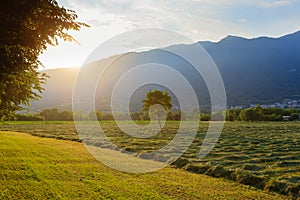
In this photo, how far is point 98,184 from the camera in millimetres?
13469

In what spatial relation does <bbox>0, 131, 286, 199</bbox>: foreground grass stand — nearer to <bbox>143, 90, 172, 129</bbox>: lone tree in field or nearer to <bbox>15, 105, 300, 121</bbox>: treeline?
<bbox>143, 90, 172, 129</bbox>: lone tree in field

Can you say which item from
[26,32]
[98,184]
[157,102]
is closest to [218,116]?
[157,102]

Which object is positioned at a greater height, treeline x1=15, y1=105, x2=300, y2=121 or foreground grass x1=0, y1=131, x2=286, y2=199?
treeline x1=15, y1=105, x2=300, y2=121

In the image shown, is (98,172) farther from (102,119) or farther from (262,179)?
(102,119)

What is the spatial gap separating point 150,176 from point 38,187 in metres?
5.82

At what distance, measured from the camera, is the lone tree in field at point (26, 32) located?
11125mm

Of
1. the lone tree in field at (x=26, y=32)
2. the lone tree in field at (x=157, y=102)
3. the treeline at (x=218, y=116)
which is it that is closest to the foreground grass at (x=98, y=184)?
the lone tree in field at (x=26, y=32)

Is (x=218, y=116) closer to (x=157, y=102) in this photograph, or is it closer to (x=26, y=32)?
(x=157, y=102)

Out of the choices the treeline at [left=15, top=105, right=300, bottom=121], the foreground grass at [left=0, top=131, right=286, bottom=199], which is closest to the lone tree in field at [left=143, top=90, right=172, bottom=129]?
the foreground grass at [left=0, top=131, right=286, bottom=199]

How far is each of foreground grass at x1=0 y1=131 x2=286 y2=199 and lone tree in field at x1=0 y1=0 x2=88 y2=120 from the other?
433cm

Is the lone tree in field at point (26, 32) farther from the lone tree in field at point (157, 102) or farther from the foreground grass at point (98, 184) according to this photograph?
the lone tree in field at point (157, 102)

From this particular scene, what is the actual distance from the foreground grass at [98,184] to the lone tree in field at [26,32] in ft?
14.2

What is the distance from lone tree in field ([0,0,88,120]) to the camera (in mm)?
11125

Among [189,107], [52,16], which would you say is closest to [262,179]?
[52,16]
